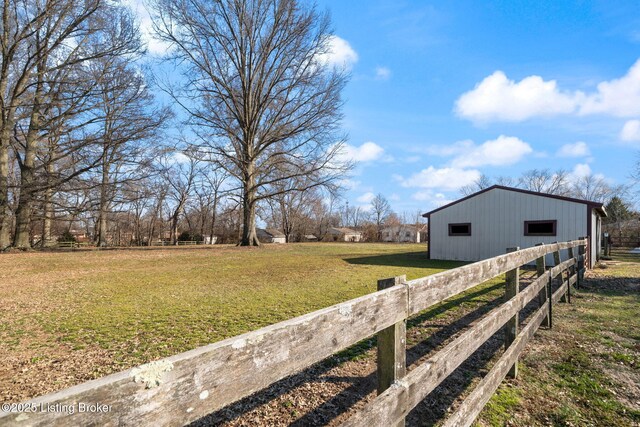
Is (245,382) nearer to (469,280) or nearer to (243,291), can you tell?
(469,280)

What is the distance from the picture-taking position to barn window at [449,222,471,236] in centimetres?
1778

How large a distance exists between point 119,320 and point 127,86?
1606cm

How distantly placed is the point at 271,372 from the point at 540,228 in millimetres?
18254

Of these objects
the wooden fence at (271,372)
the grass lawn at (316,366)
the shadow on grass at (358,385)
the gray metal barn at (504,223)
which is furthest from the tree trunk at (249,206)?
the wooden fence at (271,372)

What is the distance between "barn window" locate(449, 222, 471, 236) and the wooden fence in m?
16.6

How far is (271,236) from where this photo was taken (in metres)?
61.7

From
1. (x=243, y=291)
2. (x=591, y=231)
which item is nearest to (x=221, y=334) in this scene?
(x=243, y=291)

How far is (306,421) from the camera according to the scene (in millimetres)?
2709

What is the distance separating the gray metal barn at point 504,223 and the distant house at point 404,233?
42.8 meters

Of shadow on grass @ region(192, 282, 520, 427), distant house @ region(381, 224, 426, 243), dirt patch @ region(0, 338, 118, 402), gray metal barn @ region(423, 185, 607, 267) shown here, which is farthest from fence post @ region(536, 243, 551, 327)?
distant house @ region(381, 224, 426, 243)

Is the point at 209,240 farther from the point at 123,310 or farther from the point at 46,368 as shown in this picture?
the point at 46,368

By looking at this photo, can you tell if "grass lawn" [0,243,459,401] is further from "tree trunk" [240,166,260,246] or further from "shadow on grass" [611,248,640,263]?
"shadow on grass" [611,248,640,263]

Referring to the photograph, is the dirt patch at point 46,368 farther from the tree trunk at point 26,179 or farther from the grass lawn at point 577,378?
the tree trunk at point 26,179

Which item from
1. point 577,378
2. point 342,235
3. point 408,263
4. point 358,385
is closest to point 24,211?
point 408,263
